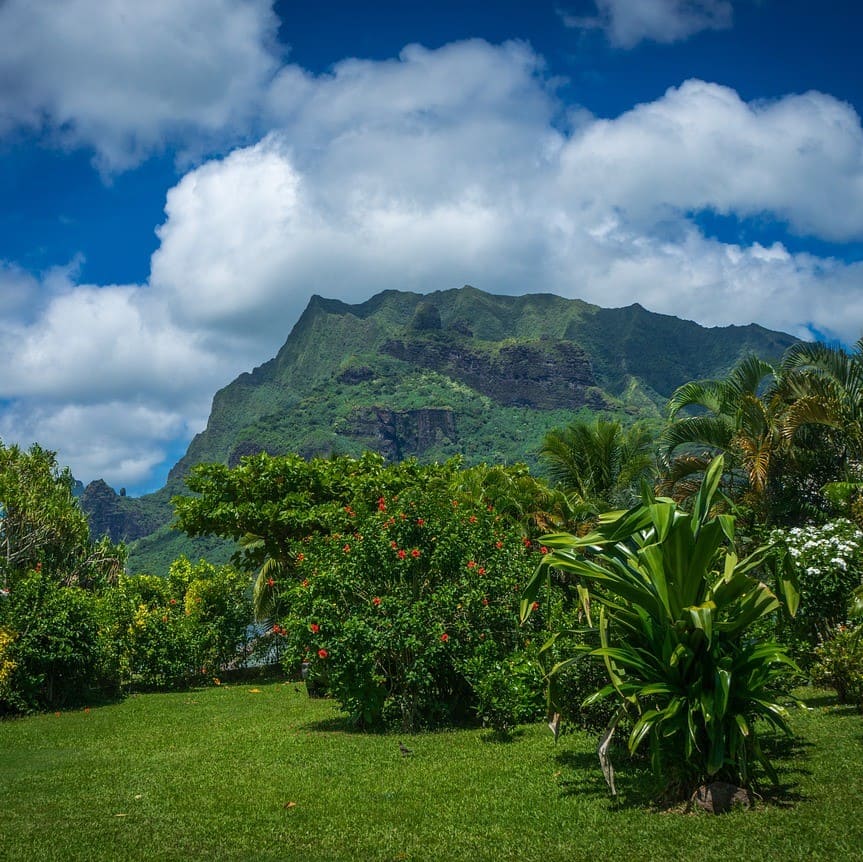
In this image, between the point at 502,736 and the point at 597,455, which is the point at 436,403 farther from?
the point at 502,736

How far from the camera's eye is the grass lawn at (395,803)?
217 inches

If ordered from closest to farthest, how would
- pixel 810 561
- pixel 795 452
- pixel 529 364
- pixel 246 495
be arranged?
1. pixel 810 561
2. pixel 795 452
3. pixel 246 495
4. pixel 529 364

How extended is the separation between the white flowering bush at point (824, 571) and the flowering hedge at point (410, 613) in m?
3.89

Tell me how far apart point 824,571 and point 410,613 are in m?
6.06

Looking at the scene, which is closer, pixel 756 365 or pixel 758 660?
pixel 758 660

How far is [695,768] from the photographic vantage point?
612 centimetres

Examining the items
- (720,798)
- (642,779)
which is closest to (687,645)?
(720,798)

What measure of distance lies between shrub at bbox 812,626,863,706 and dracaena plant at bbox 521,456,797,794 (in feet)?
10.2

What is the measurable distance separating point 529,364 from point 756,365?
158m

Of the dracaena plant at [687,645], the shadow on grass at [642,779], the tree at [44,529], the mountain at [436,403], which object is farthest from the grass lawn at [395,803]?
the mountain at [436,403]

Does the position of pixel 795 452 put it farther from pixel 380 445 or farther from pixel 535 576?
pixel 380 445

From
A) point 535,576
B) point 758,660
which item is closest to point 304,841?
point 535,576

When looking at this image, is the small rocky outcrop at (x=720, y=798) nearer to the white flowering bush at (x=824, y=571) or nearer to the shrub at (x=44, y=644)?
the white flowering bush at (x=824, y=571)

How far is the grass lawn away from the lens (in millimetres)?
5504
